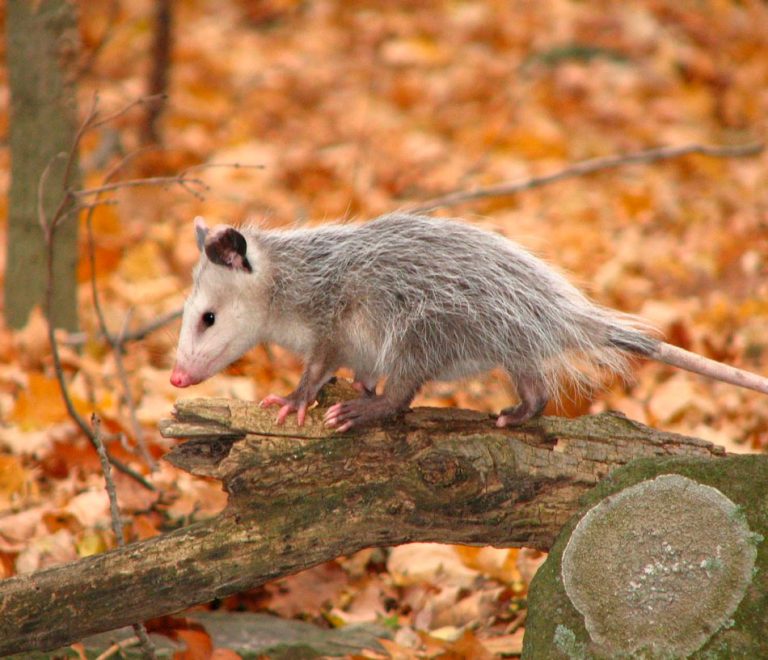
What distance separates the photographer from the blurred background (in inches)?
125

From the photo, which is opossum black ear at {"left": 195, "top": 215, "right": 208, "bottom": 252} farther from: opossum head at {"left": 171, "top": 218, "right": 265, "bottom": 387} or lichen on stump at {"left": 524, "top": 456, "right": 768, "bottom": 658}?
lichen on stump at {"left": 524, "top": 456, "right": 768, "bottom": 658}

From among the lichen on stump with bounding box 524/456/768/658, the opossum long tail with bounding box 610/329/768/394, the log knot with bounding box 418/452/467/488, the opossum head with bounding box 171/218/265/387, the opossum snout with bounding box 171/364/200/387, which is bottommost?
the lichen on stump with bounding box 524/456/768/658

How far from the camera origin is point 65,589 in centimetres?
224

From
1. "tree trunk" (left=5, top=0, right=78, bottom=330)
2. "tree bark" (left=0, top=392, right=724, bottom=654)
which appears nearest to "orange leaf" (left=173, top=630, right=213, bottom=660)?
"tree bark" (left=0, top=392, right=724, bottom=654)

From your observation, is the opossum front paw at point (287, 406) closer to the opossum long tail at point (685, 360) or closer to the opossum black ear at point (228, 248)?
the opossum black ear at point (228, 248)

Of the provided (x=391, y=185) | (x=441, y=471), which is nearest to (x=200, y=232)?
(x=441, y=471)

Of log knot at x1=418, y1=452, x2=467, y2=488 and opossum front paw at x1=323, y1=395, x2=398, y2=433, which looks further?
opossum front paw at x1=323, y1=395, x2=398, y2=433

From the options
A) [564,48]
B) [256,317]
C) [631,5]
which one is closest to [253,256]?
[256,317]

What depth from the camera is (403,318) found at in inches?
104

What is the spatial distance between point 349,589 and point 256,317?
0.91 m

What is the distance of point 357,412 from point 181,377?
503 millimetres

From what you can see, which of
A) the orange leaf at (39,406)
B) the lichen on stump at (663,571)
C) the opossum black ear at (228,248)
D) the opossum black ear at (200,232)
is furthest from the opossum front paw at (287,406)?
the orange leaf at (39,406)

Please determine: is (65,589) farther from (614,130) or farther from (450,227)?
(614,130)

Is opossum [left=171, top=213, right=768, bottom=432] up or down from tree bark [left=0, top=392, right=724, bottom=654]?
up
